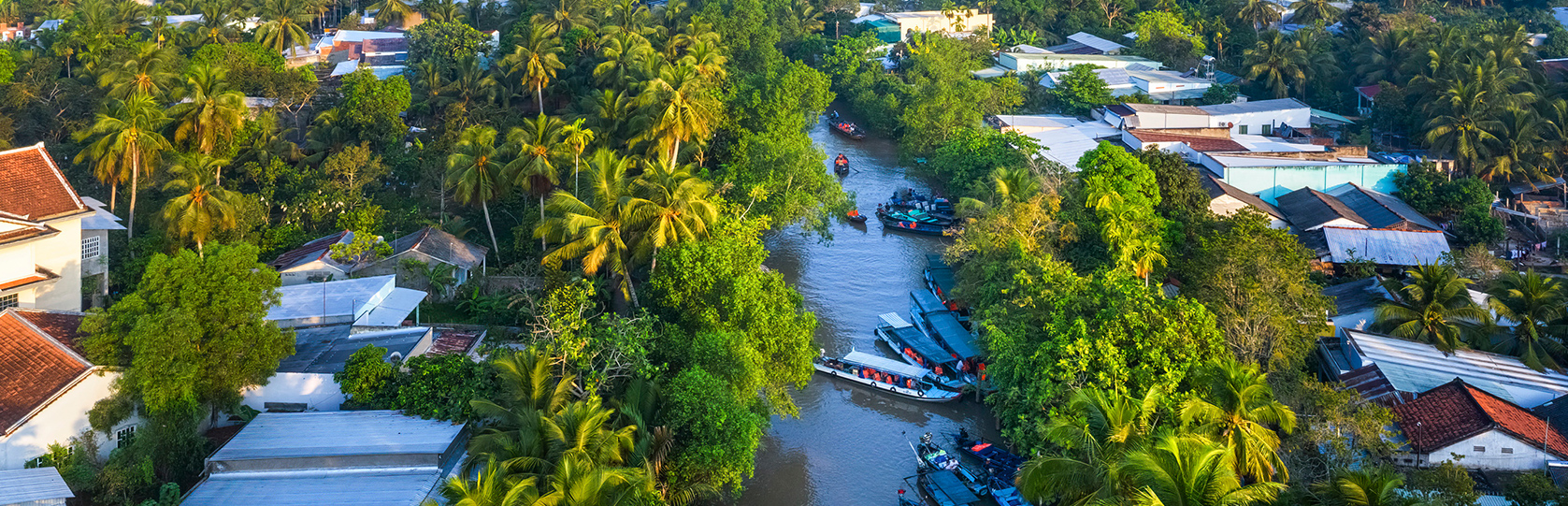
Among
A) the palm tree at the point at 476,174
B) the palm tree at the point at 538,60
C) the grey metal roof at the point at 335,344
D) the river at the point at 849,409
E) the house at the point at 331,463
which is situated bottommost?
the river at the point at 849,409

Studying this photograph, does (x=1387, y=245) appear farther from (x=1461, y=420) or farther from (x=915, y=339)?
(x=915, y=339)

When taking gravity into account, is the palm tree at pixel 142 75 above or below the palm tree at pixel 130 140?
above

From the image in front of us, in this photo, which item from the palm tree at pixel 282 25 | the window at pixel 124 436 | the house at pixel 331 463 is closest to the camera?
the house at pixel 331 463

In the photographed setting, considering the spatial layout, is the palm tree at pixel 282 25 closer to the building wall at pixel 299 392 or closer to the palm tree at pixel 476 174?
the palm tree at pixel 476 174

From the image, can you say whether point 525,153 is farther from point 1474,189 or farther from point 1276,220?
point 1474,189

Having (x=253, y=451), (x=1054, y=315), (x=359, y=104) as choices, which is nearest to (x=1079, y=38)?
(x=359, y=104)

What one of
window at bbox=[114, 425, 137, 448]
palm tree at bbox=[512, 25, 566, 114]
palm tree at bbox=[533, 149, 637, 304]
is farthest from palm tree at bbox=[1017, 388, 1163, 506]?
palm tree at bbox=[512, 25, 566, 114]

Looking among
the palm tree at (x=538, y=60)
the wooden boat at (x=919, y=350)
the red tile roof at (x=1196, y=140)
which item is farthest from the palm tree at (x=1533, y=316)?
the palm tree at (x=538, y=60)
